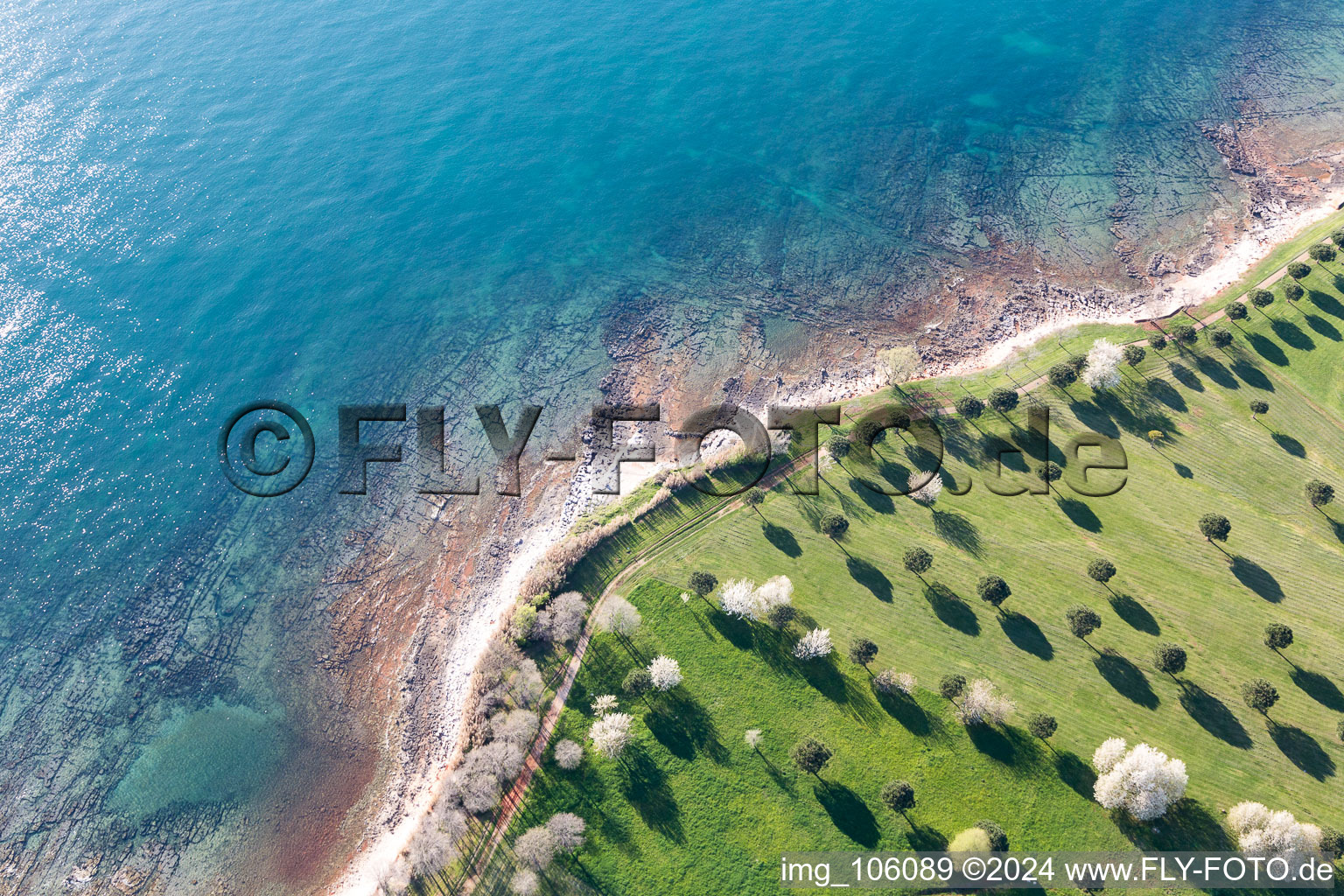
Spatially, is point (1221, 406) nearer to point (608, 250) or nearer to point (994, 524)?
point (994, 524)

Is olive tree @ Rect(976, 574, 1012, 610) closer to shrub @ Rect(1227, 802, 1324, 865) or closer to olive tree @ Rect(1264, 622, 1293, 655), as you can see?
olive tree @ Rect(1264, 622, 1293, 655)

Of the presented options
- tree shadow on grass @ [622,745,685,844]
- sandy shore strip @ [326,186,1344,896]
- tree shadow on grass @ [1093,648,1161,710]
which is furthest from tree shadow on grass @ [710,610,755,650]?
tree shadow on grass @ [1093,648,1161,710]

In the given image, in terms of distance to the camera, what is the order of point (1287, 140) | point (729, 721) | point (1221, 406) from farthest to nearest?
point (1287, 140) → point (1221, 406) → point (729, 721)

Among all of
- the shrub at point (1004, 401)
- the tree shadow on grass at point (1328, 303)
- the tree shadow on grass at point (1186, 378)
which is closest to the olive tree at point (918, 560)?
the shrub at point (1004, 401)

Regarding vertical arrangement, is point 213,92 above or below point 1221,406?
above

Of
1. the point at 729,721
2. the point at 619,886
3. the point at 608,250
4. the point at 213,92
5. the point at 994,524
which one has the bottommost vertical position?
the point at 619,886

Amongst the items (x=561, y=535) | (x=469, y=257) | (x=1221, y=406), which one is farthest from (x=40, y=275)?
(x=1221, y=406)

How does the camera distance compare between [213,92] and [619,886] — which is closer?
[619,886]
